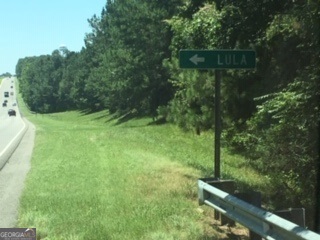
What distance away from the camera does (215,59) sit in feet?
25.5

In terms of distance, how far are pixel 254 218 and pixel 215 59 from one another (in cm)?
279

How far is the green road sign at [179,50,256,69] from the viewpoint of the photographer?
7.77m

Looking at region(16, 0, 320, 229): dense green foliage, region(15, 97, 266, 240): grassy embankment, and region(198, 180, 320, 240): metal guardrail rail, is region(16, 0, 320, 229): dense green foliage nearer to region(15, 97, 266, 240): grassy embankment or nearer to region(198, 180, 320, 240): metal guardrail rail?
region(15, 97, 266, 240): grassy embankment

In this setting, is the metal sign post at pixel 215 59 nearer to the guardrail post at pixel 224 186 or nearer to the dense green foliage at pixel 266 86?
the guardrail post at pixel 224 186

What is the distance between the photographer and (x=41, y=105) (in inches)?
5891

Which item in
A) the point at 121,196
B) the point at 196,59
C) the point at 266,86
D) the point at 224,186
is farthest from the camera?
the point at 266,86

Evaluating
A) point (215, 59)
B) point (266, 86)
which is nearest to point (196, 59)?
point (215, 59)

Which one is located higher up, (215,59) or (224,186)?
(215,59)

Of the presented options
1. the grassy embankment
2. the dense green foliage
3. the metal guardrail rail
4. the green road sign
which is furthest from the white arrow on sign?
the grassy embankment

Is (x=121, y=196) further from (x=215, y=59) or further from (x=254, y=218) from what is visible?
(x=254, y=218)

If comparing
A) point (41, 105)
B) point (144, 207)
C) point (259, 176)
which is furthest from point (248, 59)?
point (41, 105)

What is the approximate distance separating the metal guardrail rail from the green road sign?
1629mm

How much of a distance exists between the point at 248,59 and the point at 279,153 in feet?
6.21

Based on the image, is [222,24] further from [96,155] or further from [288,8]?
[96,155]
